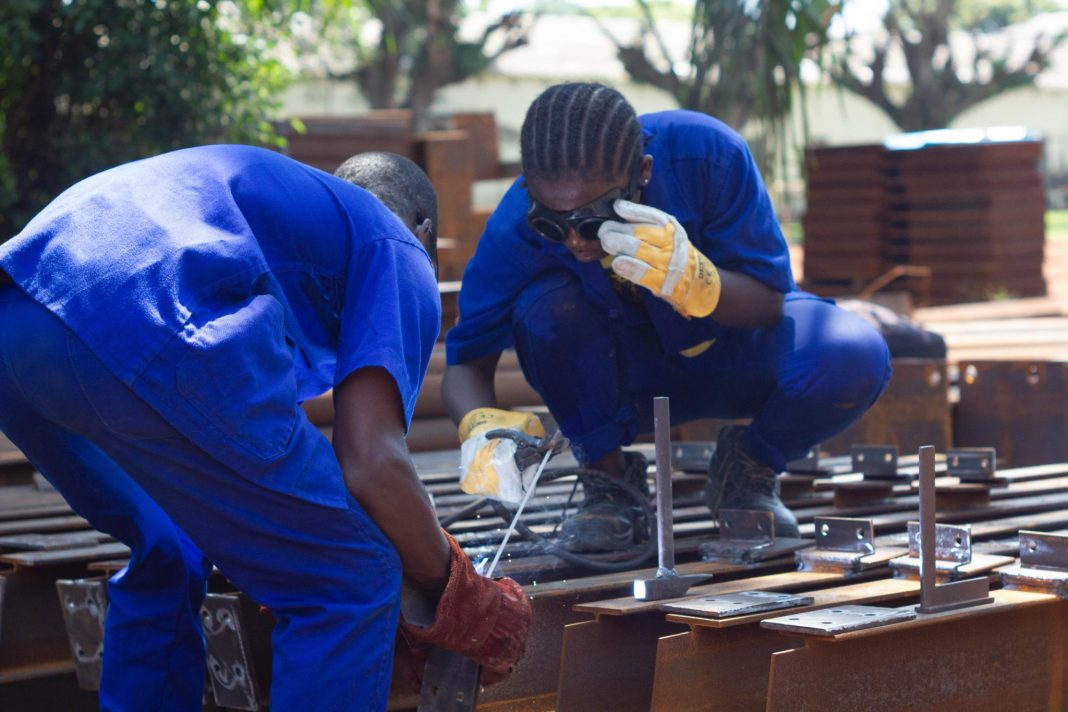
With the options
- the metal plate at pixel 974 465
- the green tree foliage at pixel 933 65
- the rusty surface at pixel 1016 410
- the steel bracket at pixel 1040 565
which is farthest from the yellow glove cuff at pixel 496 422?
the green tree foliage at pixel 933 65

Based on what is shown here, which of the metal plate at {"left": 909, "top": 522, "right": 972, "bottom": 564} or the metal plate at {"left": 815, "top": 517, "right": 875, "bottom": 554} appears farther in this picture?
the metal plate at {"left": 815, "top": 517, "right": 875, "bottom": 554}

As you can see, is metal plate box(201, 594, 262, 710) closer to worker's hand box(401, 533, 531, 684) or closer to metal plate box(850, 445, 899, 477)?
worker's hand box(401, 533, 531, 684)

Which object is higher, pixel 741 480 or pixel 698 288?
pixel 698 288

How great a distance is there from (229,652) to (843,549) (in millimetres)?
1282

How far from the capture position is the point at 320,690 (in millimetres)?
2068

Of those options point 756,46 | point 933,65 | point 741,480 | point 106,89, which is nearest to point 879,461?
point 741,480

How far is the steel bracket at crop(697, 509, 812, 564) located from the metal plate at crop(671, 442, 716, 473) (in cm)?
105

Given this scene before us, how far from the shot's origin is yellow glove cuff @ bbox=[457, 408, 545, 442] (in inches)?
123

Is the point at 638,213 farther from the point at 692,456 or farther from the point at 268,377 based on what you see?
the point at 692,456

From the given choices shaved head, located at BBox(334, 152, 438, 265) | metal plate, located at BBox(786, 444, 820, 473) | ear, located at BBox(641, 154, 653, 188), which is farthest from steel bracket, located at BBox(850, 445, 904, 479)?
shaved head, located at BBox(334, 152, 438, 265)

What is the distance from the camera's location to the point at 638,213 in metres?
2.97

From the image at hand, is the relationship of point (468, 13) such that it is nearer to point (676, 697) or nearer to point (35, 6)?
point (35, 6)

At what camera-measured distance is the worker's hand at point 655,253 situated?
9.71 ft

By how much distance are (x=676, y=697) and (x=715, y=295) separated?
3.44ft
